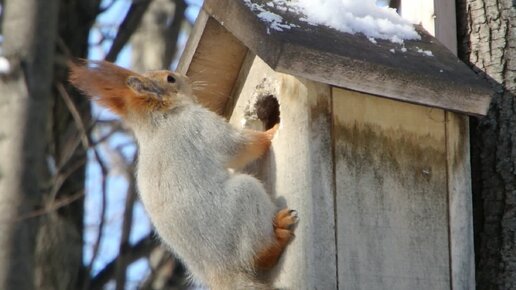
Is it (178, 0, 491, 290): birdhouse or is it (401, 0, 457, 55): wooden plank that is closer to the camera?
(178, 0, 491, 290): birdhouse

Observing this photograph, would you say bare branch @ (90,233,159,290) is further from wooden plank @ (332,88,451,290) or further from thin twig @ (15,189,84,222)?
wooden plank @ (332,88,451,290)

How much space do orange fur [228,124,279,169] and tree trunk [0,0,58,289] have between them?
1.46 meters

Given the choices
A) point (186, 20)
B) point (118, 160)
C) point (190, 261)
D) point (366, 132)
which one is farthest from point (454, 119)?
point (186, 20)

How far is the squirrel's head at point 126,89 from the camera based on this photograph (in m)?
3.62

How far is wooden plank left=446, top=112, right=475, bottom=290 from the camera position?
3.38 metres

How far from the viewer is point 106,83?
3.64m

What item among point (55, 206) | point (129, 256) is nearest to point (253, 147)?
point (55, 206)

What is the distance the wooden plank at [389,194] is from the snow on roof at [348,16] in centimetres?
21

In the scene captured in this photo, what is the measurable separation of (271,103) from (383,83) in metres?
0.52

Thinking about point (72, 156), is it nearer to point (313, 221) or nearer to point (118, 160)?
point (118, 160)

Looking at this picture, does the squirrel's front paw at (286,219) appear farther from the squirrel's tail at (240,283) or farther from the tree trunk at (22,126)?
the tree trunk at (22,126)

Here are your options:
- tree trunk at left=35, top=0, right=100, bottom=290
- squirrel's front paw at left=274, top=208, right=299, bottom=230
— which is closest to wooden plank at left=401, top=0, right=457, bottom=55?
squirrel's front paw at left=274, top=208, right=299, bottom=230

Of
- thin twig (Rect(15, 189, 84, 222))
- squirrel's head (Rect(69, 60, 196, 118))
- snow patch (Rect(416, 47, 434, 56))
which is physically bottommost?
thin twig (Rect(15, 189, 84, 222))

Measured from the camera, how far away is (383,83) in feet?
10.7
